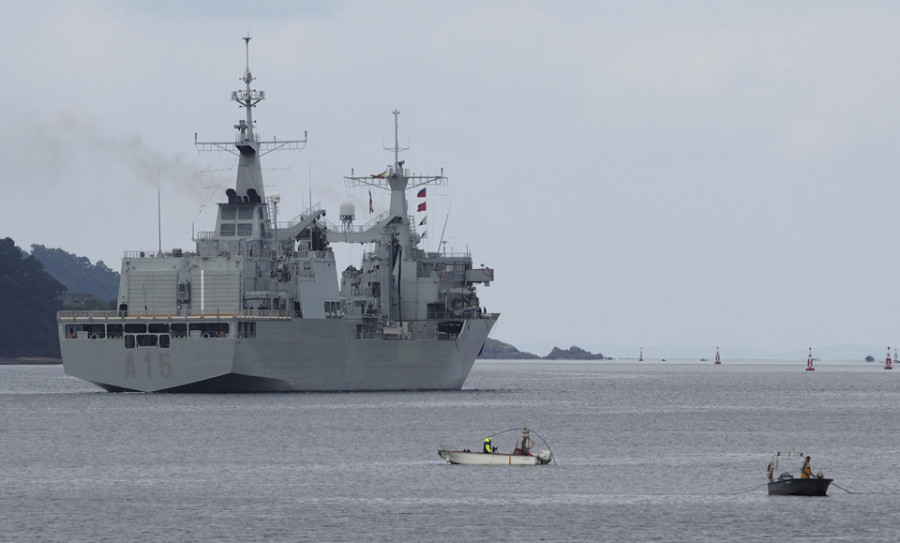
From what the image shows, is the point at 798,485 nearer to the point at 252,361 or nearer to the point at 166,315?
the point at 252,361

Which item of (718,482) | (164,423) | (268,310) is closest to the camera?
(718,482)

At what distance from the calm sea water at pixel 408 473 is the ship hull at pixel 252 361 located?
1542 millimetres

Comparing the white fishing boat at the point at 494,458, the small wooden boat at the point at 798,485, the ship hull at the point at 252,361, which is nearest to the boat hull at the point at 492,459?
the white fishing boat at the point at 494,458

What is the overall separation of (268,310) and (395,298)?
1986 cm

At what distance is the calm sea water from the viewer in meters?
50.2

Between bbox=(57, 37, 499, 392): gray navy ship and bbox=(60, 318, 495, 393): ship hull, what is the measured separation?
9 cm

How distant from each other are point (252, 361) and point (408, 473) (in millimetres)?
37035

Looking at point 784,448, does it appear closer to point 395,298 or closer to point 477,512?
point 477,512

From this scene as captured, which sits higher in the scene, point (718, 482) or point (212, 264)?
point (212, 264)

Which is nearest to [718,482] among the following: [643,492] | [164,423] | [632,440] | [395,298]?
[643,492]

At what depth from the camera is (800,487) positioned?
57312 mm

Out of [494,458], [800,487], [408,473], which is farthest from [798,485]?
[408,473]

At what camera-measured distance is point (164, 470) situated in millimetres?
64875

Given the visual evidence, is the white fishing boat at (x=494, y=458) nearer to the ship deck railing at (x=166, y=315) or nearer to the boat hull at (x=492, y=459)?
the boat hull at (x=492, y=459)
